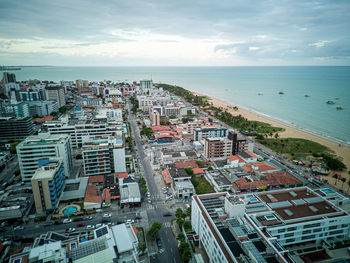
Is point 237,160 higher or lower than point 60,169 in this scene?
lower

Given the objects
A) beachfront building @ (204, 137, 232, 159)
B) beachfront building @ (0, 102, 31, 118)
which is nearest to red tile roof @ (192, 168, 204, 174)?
beachfront building @ (204, 137, 232, 159)

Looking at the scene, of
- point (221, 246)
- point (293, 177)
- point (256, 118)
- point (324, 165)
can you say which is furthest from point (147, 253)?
point (256, 118)

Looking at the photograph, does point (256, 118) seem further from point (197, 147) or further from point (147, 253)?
point (147, 253)

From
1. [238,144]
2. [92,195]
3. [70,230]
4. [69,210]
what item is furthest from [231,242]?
[238,144]

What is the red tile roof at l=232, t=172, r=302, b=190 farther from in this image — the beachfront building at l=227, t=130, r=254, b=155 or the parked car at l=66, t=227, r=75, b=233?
the parked car at l=66, t=227, r=75, b=233

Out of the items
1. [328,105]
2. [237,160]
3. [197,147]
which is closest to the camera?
[237,160]

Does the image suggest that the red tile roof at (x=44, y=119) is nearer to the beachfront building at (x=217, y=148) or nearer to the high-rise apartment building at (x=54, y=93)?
the high-rise apartment building at (x=54, y=93)

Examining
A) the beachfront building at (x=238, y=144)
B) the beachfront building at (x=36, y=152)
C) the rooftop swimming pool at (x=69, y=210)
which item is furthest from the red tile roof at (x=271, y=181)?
the beachfront building at (x=36, y=152)
